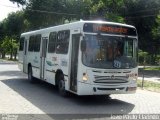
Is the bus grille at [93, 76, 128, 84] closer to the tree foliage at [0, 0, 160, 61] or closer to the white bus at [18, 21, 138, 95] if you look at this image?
the white bus at [18, 21, 138, 95]

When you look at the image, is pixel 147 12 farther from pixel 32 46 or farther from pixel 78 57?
pixel 78 57

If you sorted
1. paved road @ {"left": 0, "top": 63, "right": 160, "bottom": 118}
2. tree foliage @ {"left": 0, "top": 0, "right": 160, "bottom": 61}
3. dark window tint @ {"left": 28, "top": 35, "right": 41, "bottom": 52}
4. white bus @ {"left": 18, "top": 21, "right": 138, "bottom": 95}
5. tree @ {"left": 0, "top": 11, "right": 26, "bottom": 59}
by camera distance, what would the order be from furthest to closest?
tree @ {"left": 0, "top": 11, "right": 26, "bottom": 59} < tree foliage @ {"left": 0, "top": 0, "right": 160, "bottom": 61} < dark window tint @ {"left": 28, "top": 35, "right": 41, "bottom": 52} < white bus @ {"left": 18, "top": 21, "right": 138, "bottom": 95} < paved road @ {"left": 0, "top": 63, "right": 160, "bottom": 118}

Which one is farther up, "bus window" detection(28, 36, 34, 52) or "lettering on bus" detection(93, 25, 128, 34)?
"lettering on bus" detection(93, 25, 128, 34)

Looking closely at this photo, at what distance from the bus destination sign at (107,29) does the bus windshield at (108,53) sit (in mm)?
189

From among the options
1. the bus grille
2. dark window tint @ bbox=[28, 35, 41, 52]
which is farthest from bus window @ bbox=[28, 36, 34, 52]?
the bus grille

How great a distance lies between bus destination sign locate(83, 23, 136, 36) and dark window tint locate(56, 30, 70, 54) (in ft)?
5.68

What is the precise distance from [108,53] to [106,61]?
1.02ft

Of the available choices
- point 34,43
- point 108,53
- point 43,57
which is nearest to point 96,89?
point 108,53

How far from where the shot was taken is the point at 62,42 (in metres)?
15.2

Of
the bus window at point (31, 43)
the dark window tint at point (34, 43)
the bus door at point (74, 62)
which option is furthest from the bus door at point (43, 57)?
the bus door at point (74, 62)

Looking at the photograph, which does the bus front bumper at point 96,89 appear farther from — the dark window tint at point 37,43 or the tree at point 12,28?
the tree at point 12,28

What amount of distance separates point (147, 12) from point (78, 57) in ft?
123

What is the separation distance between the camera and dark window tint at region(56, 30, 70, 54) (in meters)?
14.7

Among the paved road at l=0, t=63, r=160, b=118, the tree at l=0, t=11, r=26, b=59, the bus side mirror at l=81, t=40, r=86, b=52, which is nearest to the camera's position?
the paved road at l=0, t=63, r=160, b=118
